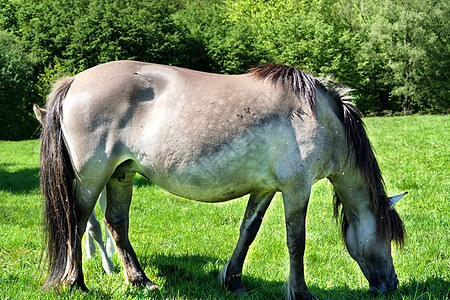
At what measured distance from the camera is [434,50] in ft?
123

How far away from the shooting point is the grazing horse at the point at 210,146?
348cm

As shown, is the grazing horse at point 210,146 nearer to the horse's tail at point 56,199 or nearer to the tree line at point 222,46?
the horse's tail at point 56,199

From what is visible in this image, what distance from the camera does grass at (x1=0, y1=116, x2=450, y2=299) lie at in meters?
3.92

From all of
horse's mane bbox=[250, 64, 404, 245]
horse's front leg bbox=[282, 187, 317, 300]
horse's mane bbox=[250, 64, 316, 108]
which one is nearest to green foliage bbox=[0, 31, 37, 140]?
horse's mane bbox=[250, 64, 316, 108]

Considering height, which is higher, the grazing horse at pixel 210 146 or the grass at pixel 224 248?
the grazing horse at pixel 210 146

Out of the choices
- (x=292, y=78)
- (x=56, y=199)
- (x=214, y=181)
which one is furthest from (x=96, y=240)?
(x=292, y=78)

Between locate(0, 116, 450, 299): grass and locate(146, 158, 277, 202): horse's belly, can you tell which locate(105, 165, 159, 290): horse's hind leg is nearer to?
locate(0, 116, 450, 299): grass

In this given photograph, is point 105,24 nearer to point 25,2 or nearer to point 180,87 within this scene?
point 25,2

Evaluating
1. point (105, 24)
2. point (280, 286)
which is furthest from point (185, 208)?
point (105, 24)

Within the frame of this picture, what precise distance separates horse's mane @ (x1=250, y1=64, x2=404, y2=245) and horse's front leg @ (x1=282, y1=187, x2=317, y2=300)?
2.11 ft

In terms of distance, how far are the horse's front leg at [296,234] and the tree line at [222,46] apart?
30208mm

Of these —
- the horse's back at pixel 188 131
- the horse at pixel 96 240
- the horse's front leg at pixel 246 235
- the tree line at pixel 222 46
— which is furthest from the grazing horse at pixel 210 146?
the tree line at pixel 222 46

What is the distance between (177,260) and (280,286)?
1.27 metres

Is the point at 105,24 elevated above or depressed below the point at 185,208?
above
